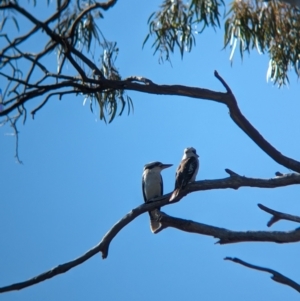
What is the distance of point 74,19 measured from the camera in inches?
212

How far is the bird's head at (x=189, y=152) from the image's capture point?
7685mm

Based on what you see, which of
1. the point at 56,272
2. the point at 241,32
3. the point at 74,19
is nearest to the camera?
the point at 56,272

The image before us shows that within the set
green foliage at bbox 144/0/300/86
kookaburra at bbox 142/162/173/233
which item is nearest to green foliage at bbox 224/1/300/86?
green foliage at bbox 144/0/300/86

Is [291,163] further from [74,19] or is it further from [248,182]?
[74,19]

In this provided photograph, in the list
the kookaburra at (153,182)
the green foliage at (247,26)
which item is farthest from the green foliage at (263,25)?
the kookaburra at (153,182)

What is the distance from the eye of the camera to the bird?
5.90 meters

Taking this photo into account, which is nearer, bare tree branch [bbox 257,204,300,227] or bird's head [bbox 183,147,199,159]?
bare tree branch [bbox 257,204,300,227]

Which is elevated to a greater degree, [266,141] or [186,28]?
[186,28]

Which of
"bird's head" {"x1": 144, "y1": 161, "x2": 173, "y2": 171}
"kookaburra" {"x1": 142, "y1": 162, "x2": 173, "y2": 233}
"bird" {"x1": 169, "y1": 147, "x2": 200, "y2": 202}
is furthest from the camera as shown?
"bird's head" {"x1": 144, "y1": 161, "x2": 173, "y2": 171}

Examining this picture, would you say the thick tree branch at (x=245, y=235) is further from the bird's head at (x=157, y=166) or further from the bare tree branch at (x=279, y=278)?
the bird's head at (x=157, y=166)

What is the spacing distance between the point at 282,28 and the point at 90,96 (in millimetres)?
1462

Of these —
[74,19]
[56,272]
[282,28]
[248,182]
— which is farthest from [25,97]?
[282,28]

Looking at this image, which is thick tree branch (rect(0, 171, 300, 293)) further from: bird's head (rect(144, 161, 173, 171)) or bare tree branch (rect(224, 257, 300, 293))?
bird's head (rect(144, 161, 173, 171))

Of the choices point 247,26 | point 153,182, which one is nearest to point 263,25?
point 247,26
